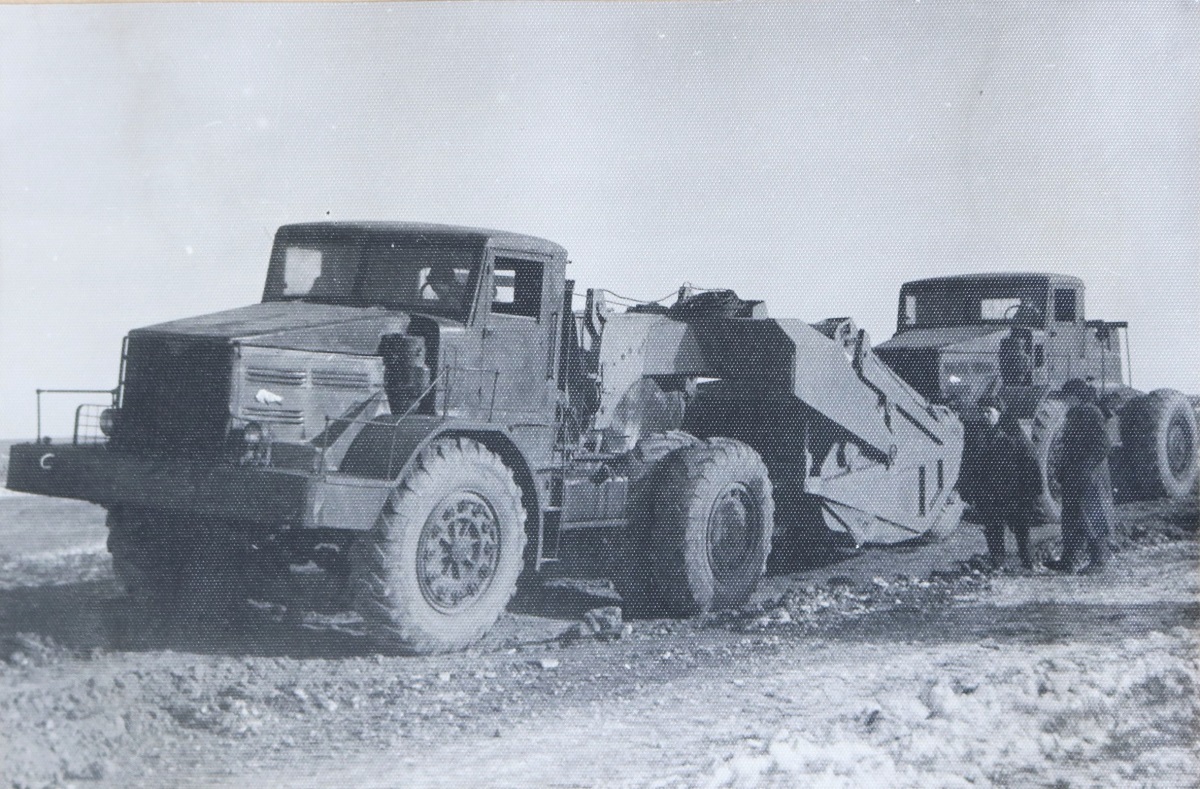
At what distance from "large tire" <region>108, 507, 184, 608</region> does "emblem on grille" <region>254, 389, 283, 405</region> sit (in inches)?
42.7

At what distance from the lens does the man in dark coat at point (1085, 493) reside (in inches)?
386

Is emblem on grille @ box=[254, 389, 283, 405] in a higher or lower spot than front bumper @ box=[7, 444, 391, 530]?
higher

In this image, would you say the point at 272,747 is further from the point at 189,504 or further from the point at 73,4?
the point at 73,4

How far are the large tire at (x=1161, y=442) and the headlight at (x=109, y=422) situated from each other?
11.5m

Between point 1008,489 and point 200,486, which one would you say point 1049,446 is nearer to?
point 1008,489

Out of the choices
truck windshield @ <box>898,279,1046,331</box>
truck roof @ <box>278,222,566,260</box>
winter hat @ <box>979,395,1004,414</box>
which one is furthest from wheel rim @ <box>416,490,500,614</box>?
truck windshield @ <box>898,279,1046,331</box>

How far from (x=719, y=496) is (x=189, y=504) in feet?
12.3

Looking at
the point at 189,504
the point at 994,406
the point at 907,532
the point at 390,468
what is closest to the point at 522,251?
the point at 390,468

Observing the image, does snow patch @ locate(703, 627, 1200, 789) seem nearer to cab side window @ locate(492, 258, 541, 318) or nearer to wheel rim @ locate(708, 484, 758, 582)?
wheel rim @ locate(708, 484, 758, 582)

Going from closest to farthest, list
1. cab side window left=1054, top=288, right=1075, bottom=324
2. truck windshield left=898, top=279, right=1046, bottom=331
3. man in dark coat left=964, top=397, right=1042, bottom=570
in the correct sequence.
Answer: man in dark coat left=964, top=397, right=1042, bottom=570 < truck windshield left=898, top=279, right=1046, bottom=331 < cab side window left=1054, top=288, right=1075, bottom=324

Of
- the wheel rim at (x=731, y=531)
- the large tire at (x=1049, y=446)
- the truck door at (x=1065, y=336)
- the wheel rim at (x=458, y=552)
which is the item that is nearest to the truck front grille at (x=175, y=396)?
the wheel rim at (x=458, y=552)

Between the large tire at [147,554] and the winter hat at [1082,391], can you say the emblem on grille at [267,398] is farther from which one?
the winter hat at [1082,391]

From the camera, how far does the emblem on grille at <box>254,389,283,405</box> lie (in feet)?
21.5

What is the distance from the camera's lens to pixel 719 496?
27.2ft
